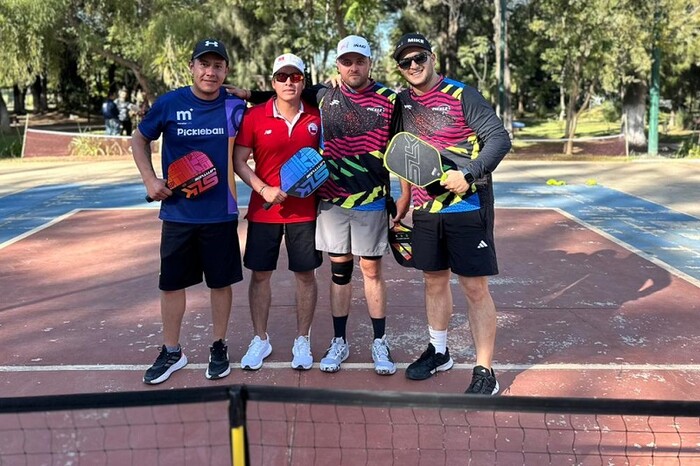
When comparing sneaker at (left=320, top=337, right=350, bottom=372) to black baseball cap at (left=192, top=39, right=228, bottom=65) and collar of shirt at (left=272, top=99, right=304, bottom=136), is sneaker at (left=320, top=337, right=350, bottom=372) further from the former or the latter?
black baseball cap at (left=192, top=39, right=228, bottom=65)

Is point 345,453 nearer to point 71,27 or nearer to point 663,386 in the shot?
point 663,386

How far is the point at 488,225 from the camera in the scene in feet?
12.8

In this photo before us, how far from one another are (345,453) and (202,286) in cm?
355

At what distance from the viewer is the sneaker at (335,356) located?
14.0 feet

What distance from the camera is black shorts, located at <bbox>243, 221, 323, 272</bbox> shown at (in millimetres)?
4230

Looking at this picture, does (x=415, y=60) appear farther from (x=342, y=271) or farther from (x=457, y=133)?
(x=342, y=271)

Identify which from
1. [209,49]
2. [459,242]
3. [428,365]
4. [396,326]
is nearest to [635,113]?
[396,326]

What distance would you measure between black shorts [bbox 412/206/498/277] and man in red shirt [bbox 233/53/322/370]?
31.2 inches

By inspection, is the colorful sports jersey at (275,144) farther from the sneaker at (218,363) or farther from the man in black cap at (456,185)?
the sneaker at (218,363)

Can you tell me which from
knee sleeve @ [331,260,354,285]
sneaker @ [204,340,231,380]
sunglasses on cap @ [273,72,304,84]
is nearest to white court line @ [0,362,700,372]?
sneaker @ [204,340,231,380]

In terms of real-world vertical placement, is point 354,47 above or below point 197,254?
above

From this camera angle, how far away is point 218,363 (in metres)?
4.23

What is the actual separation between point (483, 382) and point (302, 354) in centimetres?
125

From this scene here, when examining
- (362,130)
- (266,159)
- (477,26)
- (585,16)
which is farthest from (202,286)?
(477,26)
